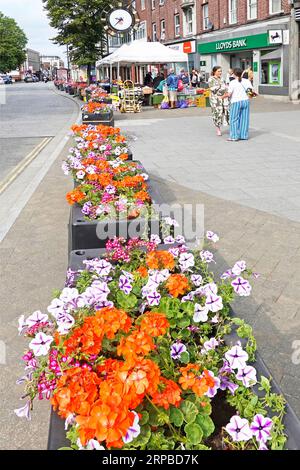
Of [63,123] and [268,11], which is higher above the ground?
[268,11]

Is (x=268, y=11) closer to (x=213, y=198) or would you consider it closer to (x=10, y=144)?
(x=10, y=144)

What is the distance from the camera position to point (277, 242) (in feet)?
18.2

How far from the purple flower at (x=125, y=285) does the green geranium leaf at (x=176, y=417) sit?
79cm

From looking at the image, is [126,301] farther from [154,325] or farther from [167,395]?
[167,395]

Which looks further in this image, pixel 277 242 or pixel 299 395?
pixel 277 242

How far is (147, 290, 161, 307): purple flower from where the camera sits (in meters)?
2.32

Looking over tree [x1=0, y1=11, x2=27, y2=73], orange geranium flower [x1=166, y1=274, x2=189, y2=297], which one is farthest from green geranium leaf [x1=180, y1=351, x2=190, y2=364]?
tree [x1=0, y1=11, x2=27, y2=73]

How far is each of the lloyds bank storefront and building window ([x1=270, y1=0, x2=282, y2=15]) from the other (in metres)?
0.57

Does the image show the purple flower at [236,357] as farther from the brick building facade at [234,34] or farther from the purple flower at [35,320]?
the brick building facade at [234,34]

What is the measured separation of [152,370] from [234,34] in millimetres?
32366

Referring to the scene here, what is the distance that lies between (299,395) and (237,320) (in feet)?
3.39

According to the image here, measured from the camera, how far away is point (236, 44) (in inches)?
1216
